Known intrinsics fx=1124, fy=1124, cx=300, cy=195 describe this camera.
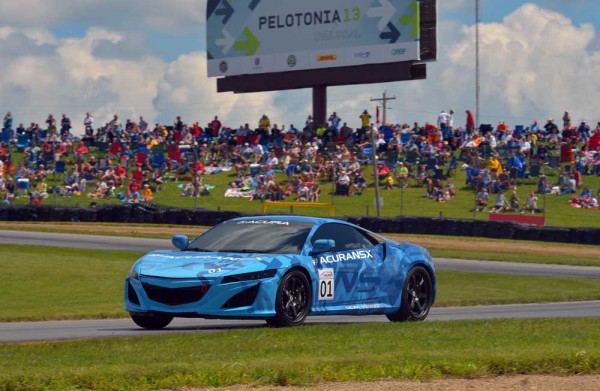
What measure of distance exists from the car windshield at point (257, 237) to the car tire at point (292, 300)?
36cm

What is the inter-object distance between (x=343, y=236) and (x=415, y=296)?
48.0 inches

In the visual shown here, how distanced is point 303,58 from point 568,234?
20.1 meters

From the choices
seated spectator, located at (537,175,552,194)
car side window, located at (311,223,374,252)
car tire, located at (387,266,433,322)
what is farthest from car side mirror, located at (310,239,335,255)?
seated spectator, located at (537,175,552,194)

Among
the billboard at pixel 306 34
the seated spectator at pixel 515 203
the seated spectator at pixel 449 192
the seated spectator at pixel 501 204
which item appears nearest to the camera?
the seated spectator at pixel 515 203

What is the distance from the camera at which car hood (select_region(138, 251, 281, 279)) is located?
10.8 metres

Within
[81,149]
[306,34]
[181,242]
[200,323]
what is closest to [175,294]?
[181,242]

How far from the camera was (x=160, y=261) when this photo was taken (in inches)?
444

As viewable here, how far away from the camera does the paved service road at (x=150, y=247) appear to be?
2512 centimetres

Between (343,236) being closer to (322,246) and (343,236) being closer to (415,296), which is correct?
(322,246)

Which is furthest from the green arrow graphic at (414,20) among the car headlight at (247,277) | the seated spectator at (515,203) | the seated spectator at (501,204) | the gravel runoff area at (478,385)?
the gravel runoff area at (478,385)

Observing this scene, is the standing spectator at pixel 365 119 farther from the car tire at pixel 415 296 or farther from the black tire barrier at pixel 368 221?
the car tire at pixel 415 296

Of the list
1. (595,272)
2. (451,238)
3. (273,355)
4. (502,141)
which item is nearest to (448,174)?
(502,141)

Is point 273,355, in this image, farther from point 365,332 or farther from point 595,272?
point 595,272

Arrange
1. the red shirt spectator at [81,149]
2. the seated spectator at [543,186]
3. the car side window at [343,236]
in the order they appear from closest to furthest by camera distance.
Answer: the car side window at [343,236]
the seated spectator at [543,186]
the red shirt spectator at [81,149]
